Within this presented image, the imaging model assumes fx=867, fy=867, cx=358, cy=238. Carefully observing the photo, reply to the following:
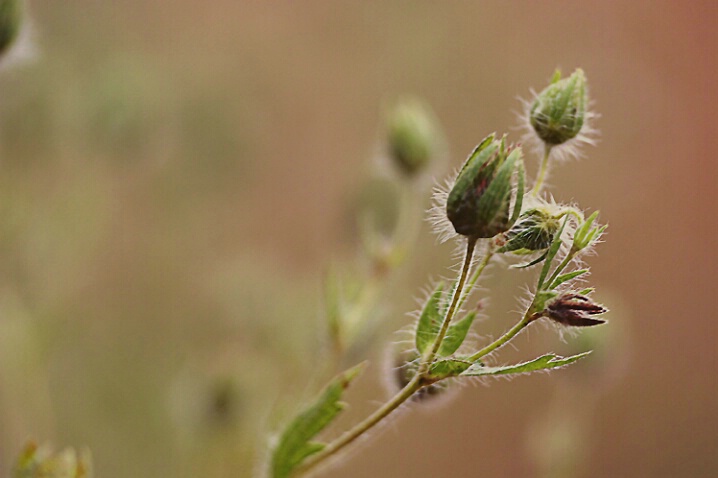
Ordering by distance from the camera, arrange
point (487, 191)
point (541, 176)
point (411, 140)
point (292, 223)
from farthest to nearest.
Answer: point (292, 223) → point (411, 140) → point (541, 176) → point (487, 191)

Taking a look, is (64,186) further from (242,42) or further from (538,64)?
(538,64)

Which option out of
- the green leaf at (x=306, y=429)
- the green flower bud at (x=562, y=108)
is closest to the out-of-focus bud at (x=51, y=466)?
the green leaf at (x=306, y=429)

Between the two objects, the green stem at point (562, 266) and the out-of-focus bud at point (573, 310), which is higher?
the green stem at point (562, 266)

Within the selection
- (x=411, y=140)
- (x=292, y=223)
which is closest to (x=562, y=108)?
(x=411, y=140)

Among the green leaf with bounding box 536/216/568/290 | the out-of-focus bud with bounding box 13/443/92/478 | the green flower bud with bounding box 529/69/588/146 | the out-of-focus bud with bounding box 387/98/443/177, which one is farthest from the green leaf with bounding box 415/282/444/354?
the out-of-focus bud with bounding box 387/98/443/177

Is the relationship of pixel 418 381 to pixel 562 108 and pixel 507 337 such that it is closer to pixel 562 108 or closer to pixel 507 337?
pixel 507 337

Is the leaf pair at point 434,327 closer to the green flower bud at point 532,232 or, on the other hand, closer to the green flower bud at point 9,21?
the green flower bud at point 532,232

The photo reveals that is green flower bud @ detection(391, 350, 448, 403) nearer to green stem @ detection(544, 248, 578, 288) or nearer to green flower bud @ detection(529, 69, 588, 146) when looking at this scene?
green stem @ detection(544, 248, 578, 288)
